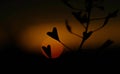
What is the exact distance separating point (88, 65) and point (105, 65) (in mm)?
417

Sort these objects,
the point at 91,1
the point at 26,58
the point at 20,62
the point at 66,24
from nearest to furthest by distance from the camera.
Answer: the point at 91,1 → the point at 66,24 → the point at 20,62 → the point at 26,58

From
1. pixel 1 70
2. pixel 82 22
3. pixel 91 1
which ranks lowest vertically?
pixel 1 70

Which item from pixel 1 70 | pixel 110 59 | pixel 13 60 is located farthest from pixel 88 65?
pixel 13 60

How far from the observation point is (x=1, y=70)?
8.03ft

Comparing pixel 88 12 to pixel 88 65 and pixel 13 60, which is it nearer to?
pixel 88 65

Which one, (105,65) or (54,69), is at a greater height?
(54,69)

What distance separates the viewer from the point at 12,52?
10.5 feet

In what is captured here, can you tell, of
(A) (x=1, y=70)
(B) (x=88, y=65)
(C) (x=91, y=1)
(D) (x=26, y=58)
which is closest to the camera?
(C) (x=91, y=1)

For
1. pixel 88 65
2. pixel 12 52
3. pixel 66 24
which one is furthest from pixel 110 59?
pixel 12 52

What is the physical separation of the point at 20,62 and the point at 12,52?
0.48m

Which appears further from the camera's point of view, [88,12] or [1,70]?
[1,70]

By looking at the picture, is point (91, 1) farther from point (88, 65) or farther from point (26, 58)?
point (26, 58)

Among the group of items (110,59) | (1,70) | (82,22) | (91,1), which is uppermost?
(91,1)

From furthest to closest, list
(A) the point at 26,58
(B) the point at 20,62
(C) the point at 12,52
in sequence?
(C) the point at 12,52, (A) the point at 26,58, (B) the point at 20,62
